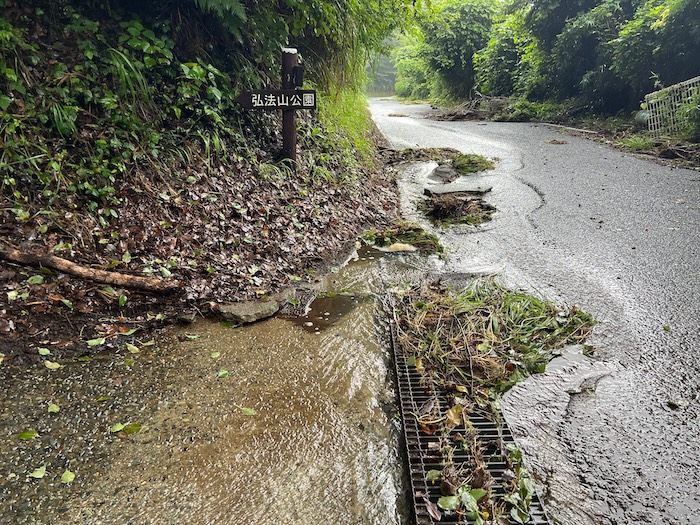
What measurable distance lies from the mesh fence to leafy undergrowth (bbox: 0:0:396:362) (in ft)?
26.0

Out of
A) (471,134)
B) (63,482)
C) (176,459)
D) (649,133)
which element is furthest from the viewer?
(471,134)

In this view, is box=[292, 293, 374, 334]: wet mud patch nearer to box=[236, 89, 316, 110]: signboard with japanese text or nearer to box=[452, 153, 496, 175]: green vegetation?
box=[236, 89, 316, 110]: signboard with japanese text

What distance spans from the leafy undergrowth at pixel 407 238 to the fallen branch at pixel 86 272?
7.76 feet

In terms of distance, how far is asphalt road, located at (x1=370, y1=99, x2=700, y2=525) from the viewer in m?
2.06

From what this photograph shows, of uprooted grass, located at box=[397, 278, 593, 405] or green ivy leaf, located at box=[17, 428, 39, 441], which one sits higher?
uprooted grass, located at box=[397, 278, 593, 405]

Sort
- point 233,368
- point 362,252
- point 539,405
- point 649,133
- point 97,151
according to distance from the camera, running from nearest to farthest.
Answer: point 539,405 < point 233,368 < point 97,151 < point 362,252 < point 649,133

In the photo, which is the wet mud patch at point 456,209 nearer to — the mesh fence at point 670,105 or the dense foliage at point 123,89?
the dense foliage at point 123,89

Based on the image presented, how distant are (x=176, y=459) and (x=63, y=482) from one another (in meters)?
0.46

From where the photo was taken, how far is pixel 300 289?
388cm

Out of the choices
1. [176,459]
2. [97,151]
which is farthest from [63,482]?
[97,151]

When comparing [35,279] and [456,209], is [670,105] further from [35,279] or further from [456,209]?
[35,279]

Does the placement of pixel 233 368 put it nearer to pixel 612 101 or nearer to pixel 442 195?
pixel 442 195

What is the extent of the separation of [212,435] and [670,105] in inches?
435

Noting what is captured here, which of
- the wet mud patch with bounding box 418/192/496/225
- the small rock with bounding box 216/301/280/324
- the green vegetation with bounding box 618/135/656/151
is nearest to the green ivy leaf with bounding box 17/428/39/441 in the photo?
the small rock with bounding box 216/301/280/324
